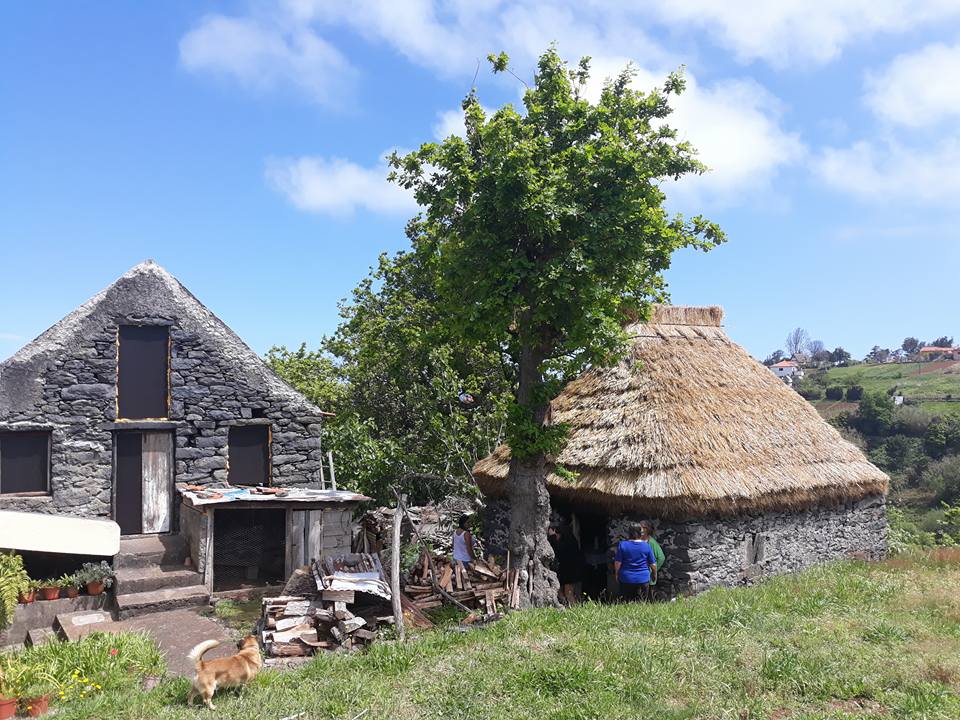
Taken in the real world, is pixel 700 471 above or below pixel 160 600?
above

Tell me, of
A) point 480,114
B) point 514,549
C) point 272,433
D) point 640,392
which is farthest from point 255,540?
point 480,114

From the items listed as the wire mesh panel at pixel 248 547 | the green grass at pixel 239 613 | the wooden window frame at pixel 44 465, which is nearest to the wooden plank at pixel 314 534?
the wire mesh panel at pixel 248 547

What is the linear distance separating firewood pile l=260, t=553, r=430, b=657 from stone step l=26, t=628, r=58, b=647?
320 cm

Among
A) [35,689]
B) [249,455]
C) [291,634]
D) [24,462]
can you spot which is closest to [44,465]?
[24,462]

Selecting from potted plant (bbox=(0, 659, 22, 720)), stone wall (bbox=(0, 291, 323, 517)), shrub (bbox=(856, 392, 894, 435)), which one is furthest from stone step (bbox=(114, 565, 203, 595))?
→ shrub (bbox=(856, 392, 894, 435))

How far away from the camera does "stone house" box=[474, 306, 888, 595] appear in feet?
42.6

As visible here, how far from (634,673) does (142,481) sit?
11316mm

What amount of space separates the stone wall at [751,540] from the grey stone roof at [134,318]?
19.9 feet

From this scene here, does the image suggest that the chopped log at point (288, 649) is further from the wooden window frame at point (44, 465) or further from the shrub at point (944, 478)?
the shrub at point (944, 478)

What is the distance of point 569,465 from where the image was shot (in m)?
14.1

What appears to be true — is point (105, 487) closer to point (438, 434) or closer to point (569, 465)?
point (438, 434)

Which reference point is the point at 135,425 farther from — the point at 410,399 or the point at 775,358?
Result: the point at 775,358

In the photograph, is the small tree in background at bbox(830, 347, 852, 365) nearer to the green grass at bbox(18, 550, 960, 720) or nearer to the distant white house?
the distant white house

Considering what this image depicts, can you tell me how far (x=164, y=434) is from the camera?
1530 centimetres
